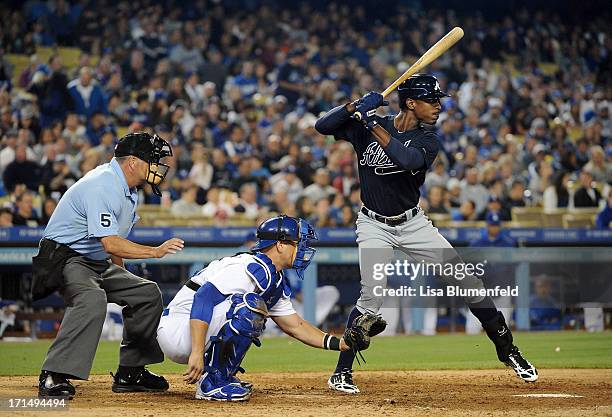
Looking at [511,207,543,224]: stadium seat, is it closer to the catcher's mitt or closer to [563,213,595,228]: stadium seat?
[563,213,595,228]: stadium seat

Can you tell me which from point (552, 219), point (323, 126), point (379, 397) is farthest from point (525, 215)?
point (379, 397)

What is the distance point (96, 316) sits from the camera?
5.57m

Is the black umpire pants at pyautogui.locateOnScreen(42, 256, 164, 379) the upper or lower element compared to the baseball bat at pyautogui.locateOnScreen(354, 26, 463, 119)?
lower

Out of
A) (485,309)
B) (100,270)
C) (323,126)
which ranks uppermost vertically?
(323,126)

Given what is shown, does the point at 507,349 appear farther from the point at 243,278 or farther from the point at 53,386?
the point at 53,386

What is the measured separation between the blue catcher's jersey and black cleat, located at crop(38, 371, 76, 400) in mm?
752

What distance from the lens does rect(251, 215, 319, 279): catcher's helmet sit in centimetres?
539

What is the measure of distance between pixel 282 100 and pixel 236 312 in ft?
33.9

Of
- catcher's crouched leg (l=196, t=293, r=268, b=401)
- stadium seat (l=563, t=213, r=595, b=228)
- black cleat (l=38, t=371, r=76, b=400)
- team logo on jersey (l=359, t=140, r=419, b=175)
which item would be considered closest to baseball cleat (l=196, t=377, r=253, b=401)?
catcher's crouched leg (l=196, t=293, r=268, b=401)

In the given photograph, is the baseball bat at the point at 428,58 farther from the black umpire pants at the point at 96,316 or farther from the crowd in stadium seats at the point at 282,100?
the crowd in stadium seats at the point at 282,100

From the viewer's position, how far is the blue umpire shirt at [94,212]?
18.2 ft

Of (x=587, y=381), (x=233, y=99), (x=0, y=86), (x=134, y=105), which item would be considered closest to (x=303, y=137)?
(x=233, y=99)

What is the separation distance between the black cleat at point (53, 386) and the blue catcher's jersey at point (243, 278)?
0.75m

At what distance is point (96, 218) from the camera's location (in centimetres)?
554
